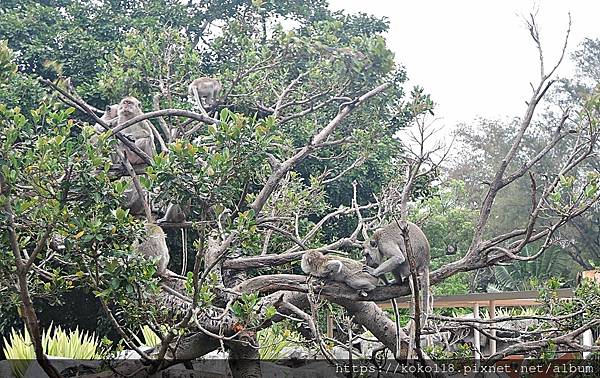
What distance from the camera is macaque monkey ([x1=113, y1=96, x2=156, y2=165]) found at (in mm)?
6801

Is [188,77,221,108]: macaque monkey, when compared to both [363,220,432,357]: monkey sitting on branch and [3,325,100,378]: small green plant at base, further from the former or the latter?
[363,220,432,357]: monkey sitting on branch

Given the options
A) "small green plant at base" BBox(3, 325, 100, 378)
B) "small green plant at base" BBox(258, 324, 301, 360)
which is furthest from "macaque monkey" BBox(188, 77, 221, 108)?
"small green plant at base" BBox(3, 325, 100, 378)

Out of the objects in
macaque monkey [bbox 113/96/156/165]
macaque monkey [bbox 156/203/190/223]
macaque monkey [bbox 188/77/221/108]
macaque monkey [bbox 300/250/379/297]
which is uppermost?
macaque monkey [bbox 188/77/221/108]

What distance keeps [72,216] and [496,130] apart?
21408mm

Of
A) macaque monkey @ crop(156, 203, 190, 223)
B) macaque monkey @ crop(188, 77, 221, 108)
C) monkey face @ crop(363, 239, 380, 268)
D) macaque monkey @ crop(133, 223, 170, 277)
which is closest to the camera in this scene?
monkey face @ crop(363, 239, 380, 268)

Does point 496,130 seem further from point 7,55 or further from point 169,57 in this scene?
point 7,55

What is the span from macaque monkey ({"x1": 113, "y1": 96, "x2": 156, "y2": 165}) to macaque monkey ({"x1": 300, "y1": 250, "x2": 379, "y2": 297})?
7.22 ft

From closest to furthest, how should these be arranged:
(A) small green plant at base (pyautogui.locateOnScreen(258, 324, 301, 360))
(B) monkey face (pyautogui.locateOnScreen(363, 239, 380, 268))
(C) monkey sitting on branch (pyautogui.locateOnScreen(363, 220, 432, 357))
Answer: (C) monkey sitting on branch (pyautogui.locateOnScreen(363, 220, 432, 357)) → (B) monkey face (pyautogui.locateOnScreen(363, 239, 380, 268)) → (A) small green plant at base (pyautogui.locateOnScreen(258, 324, 301, 360))

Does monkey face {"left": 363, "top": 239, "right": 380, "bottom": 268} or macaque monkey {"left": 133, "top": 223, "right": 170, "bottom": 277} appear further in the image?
macaque monkey {"left": 133, "top": 223, "right": 170, "bottom": 277}

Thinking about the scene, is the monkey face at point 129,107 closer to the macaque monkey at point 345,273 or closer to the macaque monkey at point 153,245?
the macaque monkey at point 153,245

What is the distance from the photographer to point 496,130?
78.7ft

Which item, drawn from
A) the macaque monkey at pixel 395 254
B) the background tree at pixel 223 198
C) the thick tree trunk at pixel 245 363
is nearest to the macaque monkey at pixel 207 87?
the background tree at pixel 223 198

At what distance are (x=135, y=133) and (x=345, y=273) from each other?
280cm

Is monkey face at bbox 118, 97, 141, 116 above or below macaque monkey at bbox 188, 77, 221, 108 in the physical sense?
below
